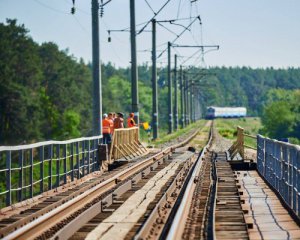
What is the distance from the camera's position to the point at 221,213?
1340 centimetres

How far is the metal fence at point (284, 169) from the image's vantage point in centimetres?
1344

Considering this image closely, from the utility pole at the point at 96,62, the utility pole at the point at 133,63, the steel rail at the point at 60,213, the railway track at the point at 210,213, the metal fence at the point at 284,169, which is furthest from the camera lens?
the utility pole at the point at 133,63

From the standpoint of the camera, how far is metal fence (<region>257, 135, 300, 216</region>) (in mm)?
13438

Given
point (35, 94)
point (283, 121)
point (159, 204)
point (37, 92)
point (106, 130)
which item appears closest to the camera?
point (159, 204)

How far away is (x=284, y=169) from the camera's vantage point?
16.0 metres

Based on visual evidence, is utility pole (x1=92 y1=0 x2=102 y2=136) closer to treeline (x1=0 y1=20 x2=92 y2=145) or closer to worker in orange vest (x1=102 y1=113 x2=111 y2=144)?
worker in orange vest (x1=102 y1=113 x2=111 y2=144)

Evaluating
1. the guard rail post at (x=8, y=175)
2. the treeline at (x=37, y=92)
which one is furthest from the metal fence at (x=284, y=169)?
the treeline at (x=37, y=92)

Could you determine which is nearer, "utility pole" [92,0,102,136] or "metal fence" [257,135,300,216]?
"metal fence" [257,135,300,216]

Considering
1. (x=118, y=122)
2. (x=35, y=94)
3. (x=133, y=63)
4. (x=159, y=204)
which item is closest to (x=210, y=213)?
(x=159, y=204)

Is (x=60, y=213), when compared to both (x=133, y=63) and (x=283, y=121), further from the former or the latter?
(x=283, y=121)

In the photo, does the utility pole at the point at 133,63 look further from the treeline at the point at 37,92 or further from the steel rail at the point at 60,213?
the treeline at the point at 37,92

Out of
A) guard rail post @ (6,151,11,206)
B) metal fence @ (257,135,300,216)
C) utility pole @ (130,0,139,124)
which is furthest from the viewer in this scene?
utility pole @ (130,0,139,124)

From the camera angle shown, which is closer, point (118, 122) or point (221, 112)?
point (118, 122)

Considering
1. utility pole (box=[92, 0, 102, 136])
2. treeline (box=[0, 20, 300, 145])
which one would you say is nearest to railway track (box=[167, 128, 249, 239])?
utility pole (box=[92, 0, 102, 136])
